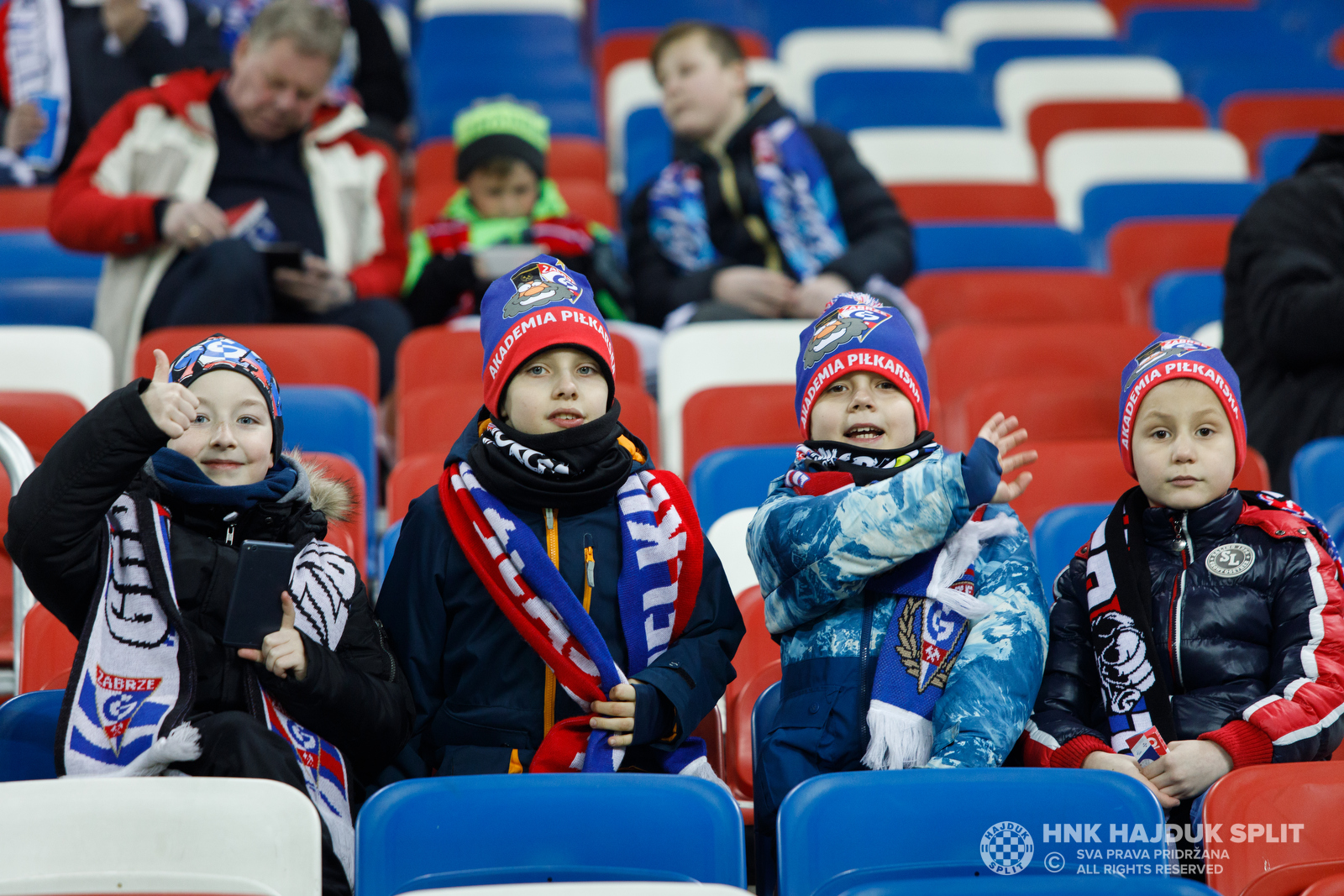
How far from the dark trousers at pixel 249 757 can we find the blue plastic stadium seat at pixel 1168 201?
364 cm

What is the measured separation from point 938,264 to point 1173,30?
8.63 ft

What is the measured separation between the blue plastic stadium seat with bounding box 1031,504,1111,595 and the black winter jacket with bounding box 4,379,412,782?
3.75 ft

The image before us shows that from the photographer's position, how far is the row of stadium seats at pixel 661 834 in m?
1.70

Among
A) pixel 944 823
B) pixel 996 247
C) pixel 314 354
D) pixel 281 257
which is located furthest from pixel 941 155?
pixel 944 823

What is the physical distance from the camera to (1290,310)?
315cm

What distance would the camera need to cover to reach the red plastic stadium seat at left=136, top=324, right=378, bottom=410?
3.37 metres

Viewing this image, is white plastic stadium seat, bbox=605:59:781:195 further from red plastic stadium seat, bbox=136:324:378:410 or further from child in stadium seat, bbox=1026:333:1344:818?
child in stadium seat, bbox=1026:333:1344:818

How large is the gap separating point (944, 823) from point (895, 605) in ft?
1.59

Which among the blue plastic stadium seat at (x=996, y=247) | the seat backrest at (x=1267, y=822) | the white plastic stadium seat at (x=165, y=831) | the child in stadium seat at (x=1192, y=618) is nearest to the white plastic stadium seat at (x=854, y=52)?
the blue plastic stadium seat at (x=996, y=247)

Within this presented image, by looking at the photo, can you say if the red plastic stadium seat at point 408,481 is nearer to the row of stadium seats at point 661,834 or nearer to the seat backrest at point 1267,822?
the row of stadium seats at point 661,834

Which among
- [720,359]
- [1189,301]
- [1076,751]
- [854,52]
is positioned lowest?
[1076,751]

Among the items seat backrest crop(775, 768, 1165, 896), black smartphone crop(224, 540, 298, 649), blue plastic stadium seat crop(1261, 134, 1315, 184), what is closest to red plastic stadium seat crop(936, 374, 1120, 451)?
seat backrest crop(775, 768, 1165, 896)

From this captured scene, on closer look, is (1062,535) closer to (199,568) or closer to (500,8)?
(199,568)

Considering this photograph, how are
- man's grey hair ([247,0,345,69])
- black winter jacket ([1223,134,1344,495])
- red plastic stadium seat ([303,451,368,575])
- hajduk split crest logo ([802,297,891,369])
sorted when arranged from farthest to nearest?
man's grey hair ([247,0,345,69]), black winter jacket ([1223,134,1344,495]), red plastic stadium seat ([303,451,368,575]), hajduk split crest logo ([802,297,891,369])
